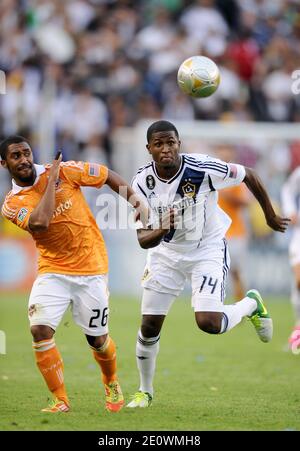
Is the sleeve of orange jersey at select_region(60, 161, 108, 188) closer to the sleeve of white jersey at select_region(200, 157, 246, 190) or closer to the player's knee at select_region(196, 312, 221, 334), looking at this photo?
the sleeve of white jersey at select_region(200, 157, 246, 190)

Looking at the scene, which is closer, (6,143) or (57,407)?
(57,407)

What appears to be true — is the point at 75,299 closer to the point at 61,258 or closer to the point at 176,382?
the point at 61,258

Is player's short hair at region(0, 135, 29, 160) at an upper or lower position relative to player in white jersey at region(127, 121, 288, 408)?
upper

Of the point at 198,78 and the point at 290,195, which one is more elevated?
the point at 198,78

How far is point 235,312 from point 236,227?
28.6 ft

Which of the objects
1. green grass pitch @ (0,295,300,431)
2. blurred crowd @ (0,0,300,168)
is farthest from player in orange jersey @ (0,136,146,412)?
blurred crowd @ (0,0,300,168)

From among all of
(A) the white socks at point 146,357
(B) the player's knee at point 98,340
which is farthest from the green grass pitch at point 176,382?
(B) the player's knee at point 98,340

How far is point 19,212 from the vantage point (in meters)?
8.72

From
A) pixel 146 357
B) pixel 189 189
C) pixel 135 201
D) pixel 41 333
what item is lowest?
pixel 146 357

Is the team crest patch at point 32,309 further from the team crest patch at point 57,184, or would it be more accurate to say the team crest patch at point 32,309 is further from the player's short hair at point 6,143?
the player's short hair at point 6,143

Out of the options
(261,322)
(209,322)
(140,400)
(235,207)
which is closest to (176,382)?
(261,322)

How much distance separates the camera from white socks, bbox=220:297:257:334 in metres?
9.06

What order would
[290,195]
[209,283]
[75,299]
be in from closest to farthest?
[75,299], [209,283], [290,195]

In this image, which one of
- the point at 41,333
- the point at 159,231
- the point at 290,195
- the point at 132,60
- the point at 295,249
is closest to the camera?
the point at 159,231
